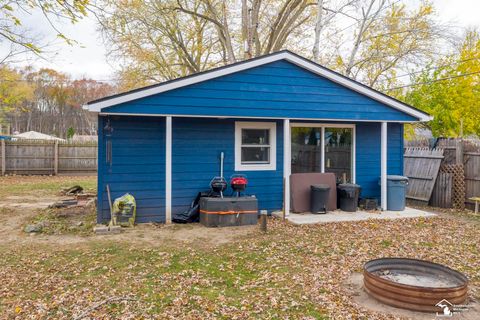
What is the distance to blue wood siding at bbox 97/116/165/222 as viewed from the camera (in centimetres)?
756

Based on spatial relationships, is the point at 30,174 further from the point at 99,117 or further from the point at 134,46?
the point at 99,117

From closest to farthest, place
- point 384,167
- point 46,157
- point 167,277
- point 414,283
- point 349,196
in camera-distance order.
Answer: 1. point 414,283
2. point 167,277
3. point 349,196
4. point 384,167
5. point 46,157

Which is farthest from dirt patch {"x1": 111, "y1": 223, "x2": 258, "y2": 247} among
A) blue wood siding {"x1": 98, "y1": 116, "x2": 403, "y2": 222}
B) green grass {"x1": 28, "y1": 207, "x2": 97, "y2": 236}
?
green grass {"x1": 28, "y1": 207, "x2": 97, "y2": 236}

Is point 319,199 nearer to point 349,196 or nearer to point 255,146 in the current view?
point 349,196

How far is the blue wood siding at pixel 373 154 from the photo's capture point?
9.71 metres

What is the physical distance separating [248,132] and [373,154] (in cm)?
351

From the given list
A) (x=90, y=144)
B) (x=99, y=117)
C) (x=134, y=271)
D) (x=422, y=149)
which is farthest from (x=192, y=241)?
(x=90, y=144)

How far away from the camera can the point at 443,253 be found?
A: 578 centimetres

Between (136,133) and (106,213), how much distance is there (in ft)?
5.73

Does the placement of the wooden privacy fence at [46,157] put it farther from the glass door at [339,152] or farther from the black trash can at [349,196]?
the black trash can at [349,196]

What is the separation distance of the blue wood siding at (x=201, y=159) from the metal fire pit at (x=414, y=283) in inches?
178

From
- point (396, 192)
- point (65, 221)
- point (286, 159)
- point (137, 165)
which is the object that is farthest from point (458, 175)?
point (65, 221)

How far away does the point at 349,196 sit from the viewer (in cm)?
891

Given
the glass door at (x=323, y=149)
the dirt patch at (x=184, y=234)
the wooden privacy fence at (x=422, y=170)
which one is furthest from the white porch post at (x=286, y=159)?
the wooden privacy fence at (x=422, y=170)
